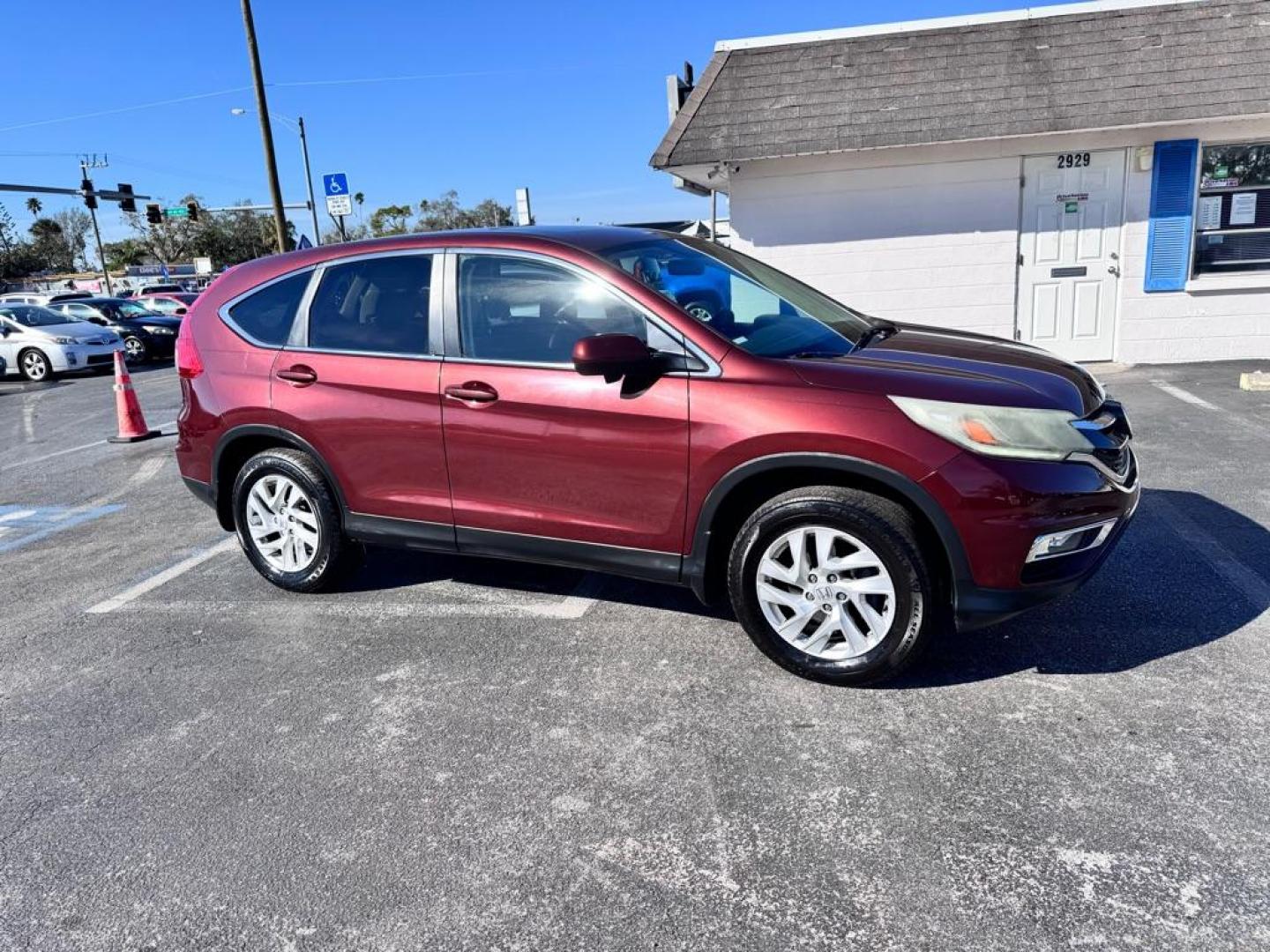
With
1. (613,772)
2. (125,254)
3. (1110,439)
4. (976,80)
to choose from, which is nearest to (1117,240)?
(976,80)

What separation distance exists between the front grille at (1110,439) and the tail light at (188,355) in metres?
4.23

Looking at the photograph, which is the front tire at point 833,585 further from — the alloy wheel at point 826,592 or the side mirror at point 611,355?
the side mirror at point 611,355

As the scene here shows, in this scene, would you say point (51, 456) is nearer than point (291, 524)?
No

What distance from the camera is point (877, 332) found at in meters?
4.48

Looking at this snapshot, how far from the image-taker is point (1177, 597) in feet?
13.9

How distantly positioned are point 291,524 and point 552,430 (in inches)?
68.7

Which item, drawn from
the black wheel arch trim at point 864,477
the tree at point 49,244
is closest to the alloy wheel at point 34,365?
the black wheel arch trim at point 864,477

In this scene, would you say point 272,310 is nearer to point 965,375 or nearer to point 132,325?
point 965,375

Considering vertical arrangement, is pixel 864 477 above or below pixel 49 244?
below

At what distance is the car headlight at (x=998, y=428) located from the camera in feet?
10.9

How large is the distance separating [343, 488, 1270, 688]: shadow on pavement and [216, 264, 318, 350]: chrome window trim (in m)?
1.35

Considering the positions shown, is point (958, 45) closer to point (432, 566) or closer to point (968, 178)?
point (968, 178)

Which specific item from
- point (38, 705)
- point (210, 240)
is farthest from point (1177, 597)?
point (210, 240)

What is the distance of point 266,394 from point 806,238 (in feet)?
26.5
